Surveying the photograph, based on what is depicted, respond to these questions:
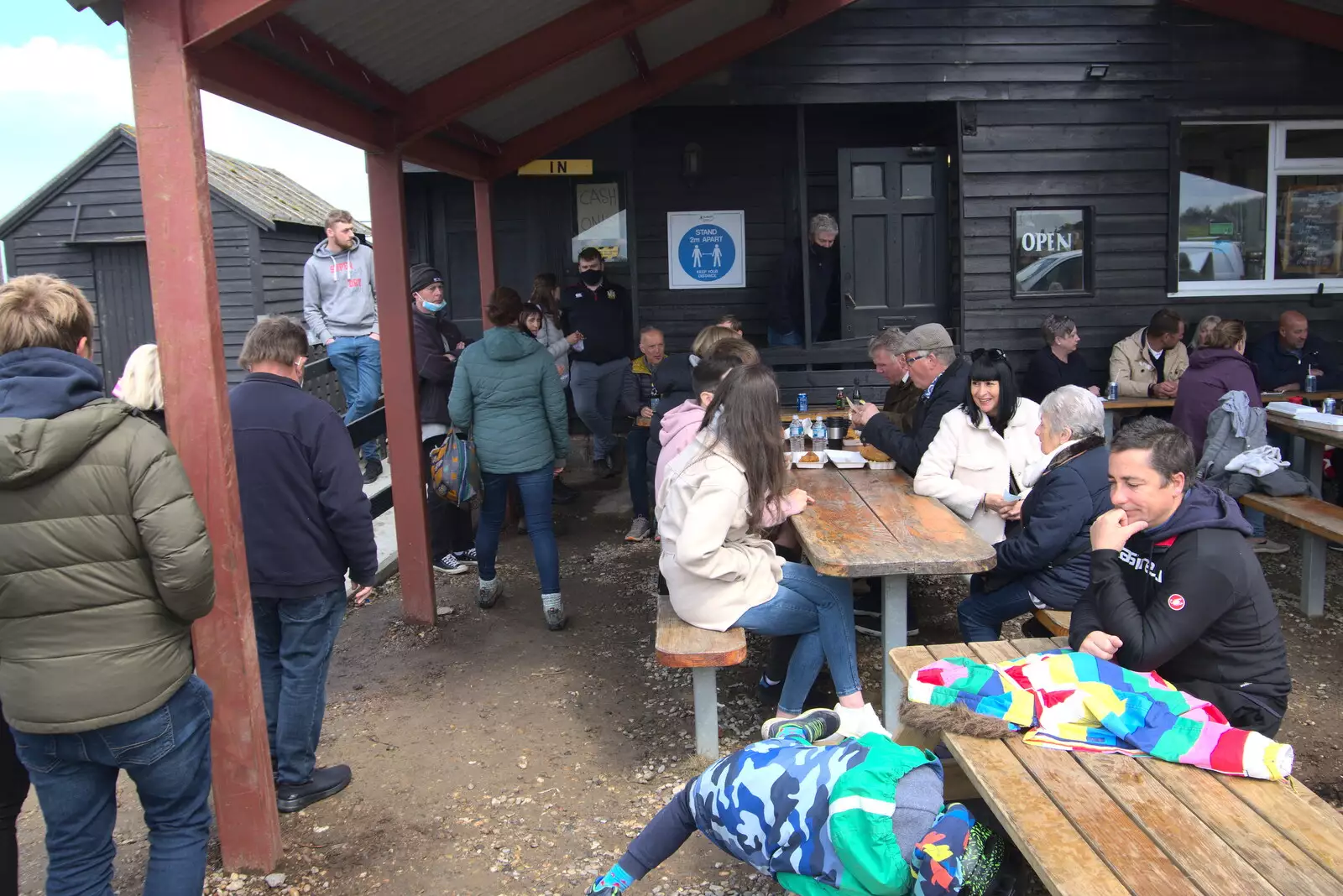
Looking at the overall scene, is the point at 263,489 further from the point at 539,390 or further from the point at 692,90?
the point at 692,90

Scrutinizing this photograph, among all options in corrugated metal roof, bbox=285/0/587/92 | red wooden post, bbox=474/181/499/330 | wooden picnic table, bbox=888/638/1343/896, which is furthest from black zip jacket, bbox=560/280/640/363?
wooden picnic table, bbox=888/638/1343/896

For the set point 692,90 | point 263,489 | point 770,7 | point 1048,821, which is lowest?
point 1048,821

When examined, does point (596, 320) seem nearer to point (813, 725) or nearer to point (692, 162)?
point (692, 162)

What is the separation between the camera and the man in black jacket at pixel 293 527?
331cm

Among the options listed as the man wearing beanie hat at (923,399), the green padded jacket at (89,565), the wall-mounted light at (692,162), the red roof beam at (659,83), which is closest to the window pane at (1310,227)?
the red roof beam at (659,83)

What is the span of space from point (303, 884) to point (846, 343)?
21.0 feet

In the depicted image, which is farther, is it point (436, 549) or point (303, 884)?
point (436, 549)

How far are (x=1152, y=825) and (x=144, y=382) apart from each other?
2773 mm

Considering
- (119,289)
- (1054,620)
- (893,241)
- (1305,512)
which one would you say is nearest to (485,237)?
(893,241)

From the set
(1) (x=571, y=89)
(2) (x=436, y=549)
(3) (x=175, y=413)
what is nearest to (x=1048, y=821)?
(3) (x=175, y=413)

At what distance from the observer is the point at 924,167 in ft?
28.8

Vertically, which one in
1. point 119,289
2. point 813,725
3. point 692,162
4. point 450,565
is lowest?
point 450,565

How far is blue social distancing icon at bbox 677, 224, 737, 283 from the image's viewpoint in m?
8.93

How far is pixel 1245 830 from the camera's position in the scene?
1.91 meters
